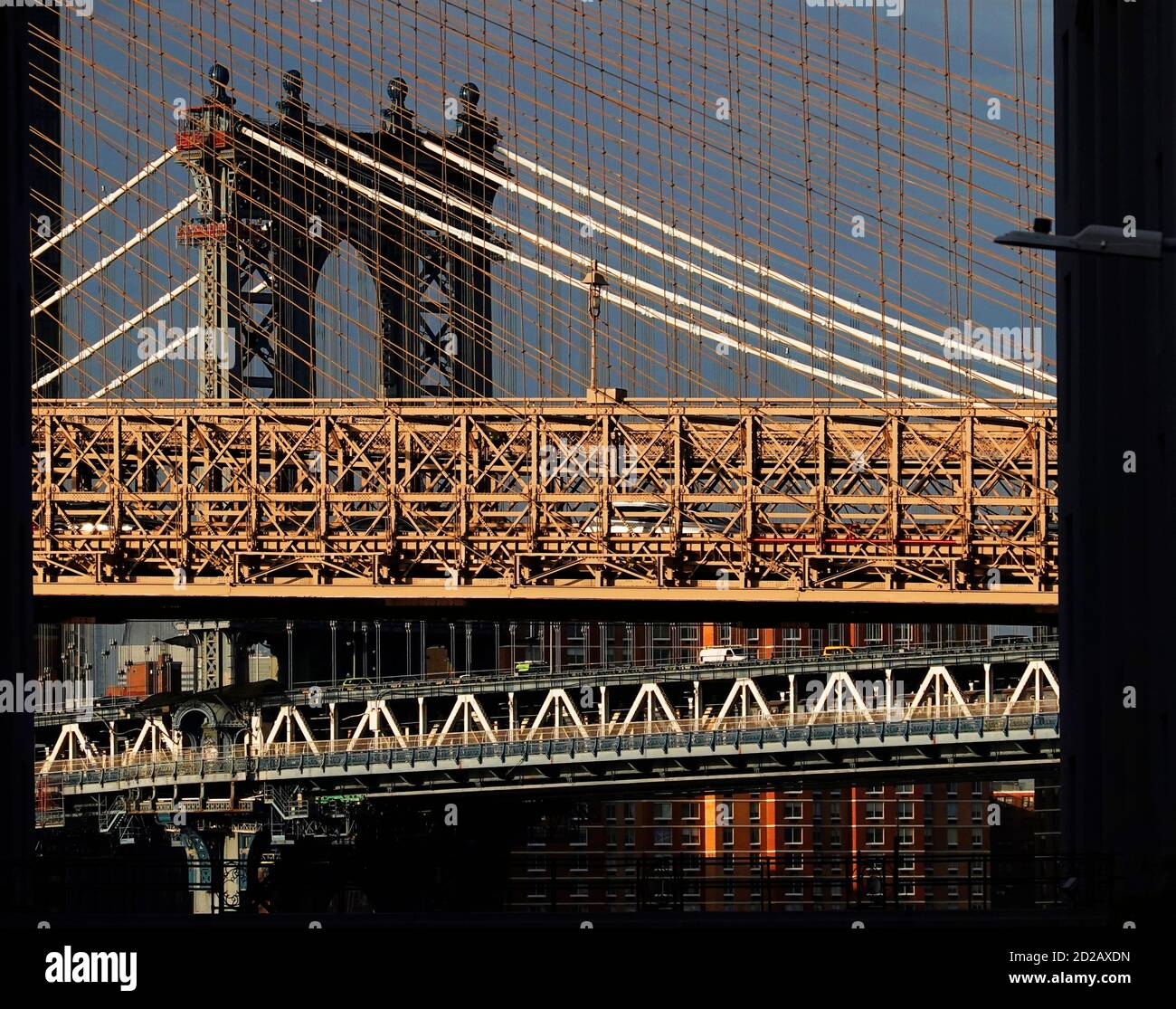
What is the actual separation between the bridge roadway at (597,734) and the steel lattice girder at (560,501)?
10438mm

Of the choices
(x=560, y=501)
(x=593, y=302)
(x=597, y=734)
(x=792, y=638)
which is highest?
(x=593, y=302)

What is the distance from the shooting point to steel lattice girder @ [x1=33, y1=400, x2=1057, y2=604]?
62.0 m

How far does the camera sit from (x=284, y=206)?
287ft

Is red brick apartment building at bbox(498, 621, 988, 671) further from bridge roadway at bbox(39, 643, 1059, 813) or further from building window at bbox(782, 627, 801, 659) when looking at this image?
bridge roadway at bbox(39, 643, 1059, 813)

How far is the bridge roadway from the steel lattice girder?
34.2ft

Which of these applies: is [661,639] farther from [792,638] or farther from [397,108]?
[397,108]

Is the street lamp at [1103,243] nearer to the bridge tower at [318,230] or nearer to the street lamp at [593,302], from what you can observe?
the street lamp at [593,302]

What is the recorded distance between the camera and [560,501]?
64.2 m

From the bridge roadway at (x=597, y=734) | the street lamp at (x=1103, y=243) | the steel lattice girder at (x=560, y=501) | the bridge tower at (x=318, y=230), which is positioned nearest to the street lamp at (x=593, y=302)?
the steel lattice girder at (x=560, y=501)

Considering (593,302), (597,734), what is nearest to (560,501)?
(593,302)

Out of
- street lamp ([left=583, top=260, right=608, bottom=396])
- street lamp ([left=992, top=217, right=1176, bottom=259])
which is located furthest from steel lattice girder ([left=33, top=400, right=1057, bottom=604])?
street lamp ([left=992, top=217, right=1176, bottom=259])

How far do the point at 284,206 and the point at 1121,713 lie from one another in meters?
64.9

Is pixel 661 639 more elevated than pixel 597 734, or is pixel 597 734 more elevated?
pixel 661 639

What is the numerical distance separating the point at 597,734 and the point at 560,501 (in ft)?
84.8
